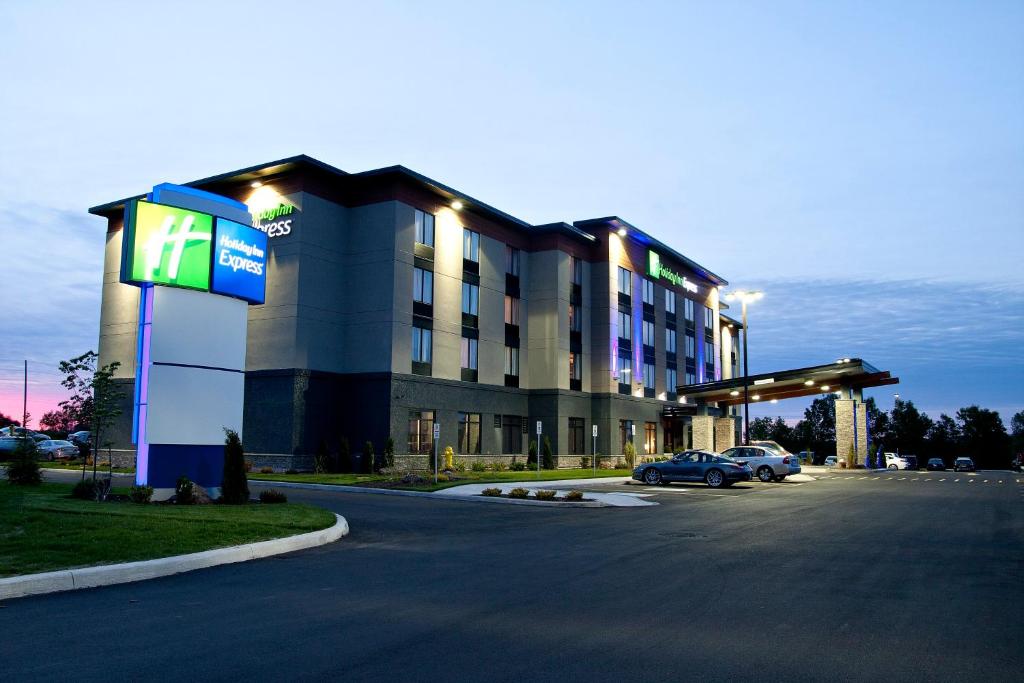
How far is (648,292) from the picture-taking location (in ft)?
197

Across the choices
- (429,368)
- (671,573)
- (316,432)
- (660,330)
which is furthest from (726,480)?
(660,330)

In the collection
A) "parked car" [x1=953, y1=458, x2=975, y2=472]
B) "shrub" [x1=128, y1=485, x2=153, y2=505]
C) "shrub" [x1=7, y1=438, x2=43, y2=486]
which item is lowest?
"parked car" [x1=953, y1=458, x2=975, y2=472]

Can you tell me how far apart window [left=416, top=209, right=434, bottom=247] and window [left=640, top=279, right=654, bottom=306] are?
2200 cm

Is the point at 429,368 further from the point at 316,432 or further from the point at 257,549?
the point at 257,549

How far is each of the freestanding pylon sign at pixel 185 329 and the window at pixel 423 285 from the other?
1866 centimetres

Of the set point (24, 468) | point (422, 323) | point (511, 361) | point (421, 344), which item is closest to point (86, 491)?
point (24, 468)

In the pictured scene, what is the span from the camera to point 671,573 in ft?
36.4

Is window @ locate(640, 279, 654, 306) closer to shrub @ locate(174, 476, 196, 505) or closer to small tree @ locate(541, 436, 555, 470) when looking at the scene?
small tree @ locate(541, 436, 555, 470)

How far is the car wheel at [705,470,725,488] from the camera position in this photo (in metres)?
31.9

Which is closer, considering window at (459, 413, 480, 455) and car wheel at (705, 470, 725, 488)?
car wheel at (705, 470, 725, 488)

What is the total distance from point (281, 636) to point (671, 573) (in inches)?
229

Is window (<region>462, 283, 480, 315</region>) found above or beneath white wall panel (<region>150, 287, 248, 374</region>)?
above

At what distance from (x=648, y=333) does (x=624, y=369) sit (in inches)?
215

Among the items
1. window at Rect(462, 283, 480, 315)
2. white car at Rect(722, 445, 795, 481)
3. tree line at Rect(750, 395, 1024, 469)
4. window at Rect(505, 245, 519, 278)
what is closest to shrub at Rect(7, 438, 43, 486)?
window at Rect(462, 283, 480, 315)
